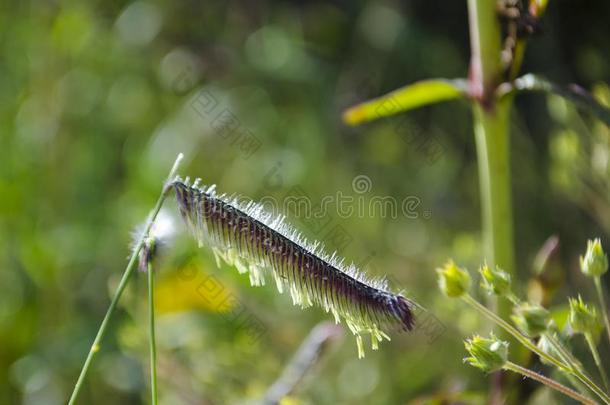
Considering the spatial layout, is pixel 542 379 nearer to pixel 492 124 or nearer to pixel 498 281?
pixel 498 281

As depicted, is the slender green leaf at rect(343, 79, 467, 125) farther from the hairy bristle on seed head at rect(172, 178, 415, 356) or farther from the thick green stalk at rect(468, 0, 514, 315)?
the hairy bristle on seed head at rect(172, 178, 415, 356)

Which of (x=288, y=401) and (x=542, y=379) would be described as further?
(x=288, y=401)

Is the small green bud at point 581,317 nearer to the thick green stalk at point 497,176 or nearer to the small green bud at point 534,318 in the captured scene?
the small green bud at point 534,318

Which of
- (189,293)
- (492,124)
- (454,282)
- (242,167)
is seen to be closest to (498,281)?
(454,282)

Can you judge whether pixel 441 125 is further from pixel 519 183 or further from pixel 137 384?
pixel 137 384

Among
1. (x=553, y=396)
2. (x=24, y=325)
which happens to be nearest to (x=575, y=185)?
(x=553, y=396)

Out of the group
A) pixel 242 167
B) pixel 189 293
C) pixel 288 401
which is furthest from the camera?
pixel 242 167

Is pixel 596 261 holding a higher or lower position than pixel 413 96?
lower
